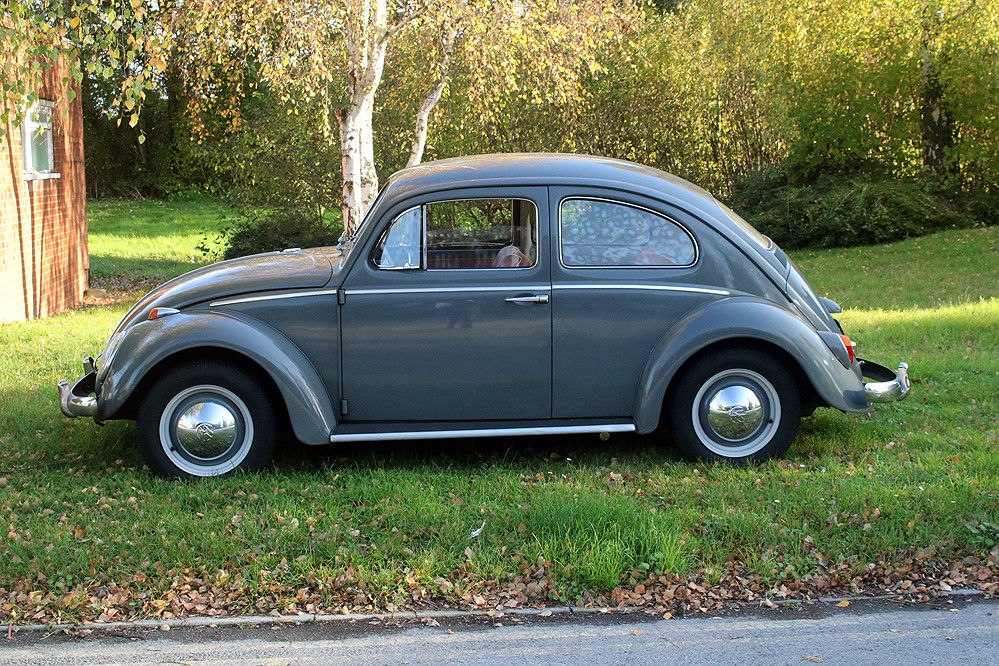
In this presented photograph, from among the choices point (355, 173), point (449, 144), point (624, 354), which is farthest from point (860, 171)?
point (624, 354)

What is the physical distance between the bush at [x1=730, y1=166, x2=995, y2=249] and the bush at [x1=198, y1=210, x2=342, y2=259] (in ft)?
25.4

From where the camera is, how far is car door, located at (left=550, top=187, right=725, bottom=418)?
5.82 metres

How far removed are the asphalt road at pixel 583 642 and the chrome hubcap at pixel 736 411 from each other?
1.66 m

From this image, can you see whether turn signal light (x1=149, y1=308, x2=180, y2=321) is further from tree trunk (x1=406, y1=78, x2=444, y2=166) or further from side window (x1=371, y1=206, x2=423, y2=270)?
tree trunk (x1=406, y1=78, x2=444, y2=166)

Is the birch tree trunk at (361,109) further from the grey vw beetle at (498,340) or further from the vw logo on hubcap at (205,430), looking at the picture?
the vw logo on hubcap at (205,430)

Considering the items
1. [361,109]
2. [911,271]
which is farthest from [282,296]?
[911,271]

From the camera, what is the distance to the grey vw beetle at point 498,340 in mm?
5746

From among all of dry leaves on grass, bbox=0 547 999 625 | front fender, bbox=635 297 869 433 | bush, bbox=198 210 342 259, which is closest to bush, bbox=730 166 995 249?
bush, bbox=198 210 342 259

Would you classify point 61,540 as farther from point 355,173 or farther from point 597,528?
point 355,173

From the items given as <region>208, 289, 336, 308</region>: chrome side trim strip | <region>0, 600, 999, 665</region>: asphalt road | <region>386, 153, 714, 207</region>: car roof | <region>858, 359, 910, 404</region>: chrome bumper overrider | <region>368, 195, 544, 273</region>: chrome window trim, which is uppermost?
<region>386, 153, 714, 207</region>: car roof

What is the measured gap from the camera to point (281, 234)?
17.3 meters

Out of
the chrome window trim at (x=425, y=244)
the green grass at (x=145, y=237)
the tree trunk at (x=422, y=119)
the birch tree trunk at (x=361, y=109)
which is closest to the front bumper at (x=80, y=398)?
the chrome window trim at (x=425, y=244)

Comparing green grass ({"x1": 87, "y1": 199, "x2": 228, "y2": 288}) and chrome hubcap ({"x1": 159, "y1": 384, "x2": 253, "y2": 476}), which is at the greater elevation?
green grass ({"x1": 87, "y1": 199, "x2": 228, "y2": 288})

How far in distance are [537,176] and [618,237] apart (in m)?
0.60
